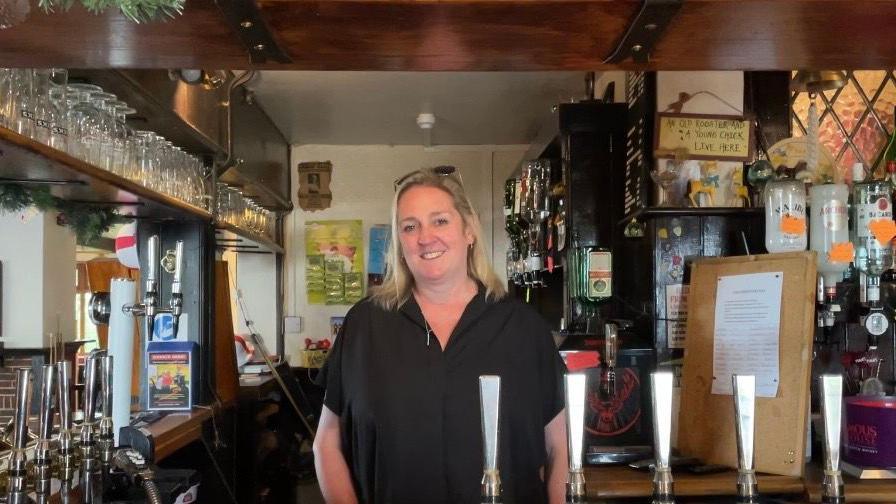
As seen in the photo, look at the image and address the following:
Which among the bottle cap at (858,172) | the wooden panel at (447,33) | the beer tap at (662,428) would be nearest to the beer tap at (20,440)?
the wooden panel at (447,33)

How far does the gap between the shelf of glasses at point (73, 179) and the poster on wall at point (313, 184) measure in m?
2.92

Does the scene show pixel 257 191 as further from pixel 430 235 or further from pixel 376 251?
pixel 430 235

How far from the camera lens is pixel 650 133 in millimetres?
3217

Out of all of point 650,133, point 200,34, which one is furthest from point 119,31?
point 650,133

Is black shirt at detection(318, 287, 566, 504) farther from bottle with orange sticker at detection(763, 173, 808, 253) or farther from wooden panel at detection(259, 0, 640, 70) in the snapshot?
bottle with orange sticker at detection(763, 173, 808, 253)

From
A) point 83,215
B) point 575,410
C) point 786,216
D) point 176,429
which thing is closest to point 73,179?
point 83,215

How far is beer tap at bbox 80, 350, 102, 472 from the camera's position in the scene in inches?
58.2

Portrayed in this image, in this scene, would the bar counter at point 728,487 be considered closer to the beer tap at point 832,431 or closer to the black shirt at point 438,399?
the black shirt at point 438,399

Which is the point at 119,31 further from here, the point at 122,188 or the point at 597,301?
the point at 597,301

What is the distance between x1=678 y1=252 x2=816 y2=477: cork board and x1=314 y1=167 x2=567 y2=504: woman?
880 millimetres

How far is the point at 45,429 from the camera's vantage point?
4.24 feet

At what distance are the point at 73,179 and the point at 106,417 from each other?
3.78 ft

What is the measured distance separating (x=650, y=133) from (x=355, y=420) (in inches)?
72.4

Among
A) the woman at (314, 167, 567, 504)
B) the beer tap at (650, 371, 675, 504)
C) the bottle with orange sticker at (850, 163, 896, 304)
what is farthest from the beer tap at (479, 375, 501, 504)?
the bottle with orange sticker at (850, 163, 896, 304)
